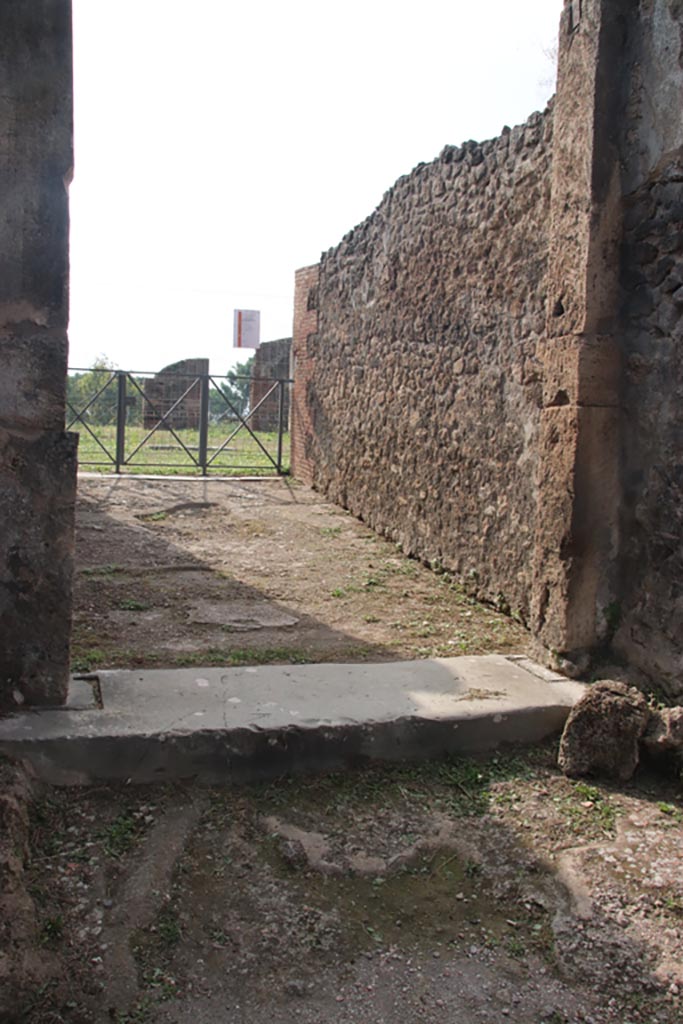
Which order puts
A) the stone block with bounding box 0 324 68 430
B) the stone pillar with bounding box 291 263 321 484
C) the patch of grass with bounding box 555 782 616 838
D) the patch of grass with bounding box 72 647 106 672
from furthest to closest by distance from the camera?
the stone pillar with bounding box 291 263 321 484, the patch of grass with bounding box 72 647 106 672, the stone block with bounding box 0 324 68 430, the patch of grass with bounding box 555 782 616 838

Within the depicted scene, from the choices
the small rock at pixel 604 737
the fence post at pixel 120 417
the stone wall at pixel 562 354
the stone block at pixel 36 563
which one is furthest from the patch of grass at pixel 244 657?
the fence post at pixel 120 417

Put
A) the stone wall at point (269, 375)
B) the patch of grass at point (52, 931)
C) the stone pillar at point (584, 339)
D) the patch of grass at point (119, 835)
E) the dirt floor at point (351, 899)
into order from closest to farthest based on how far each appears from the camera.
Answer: the dirt floor at point (351, 899)
the patch of grass at point (52, 931)
the patch of grass at point (119, 835)
the stone pillar at point (584, 339)
the stone wall at point (269, 375)

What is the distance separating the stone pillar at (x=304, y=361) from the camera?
970 centimetres

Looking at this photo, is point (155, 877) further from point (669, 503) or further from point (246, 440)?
point (246, 440)

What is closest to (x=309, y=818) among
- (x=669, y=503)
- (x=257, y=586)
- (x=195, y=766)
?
(x=195, y=766)

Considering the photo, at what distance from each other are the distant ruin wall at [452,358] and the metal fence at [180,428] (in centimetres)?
327

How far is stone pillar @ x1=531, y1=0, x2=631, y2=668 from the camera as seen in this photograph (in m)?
3.74

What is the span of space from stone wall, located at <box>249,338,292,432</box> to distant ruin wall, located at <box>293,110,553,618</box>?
8532 millimetres

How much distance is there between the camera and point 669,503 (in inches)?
138

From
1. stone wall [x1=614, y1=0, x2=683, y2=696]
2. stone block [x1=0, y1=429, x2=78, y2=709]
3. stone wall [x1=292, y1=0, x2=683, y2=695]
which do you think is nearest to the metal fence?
stone wall [x1=292, y1=0, x2=683, y2=695]


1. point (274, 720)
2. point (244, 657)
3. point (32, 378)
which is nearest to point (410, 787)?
point (274, 720)

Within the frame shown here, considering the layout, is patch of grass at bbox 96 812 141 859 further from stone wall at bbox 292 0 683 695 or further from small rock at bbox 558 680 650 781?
stone wall at bbox 292 0 683 695

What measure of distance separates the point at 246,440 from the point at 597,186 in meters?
11.6

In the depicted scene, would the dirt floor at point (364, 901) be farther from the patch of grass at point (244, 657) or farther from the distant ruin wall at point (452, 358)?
the distant ruin wall at point (452, 358)
